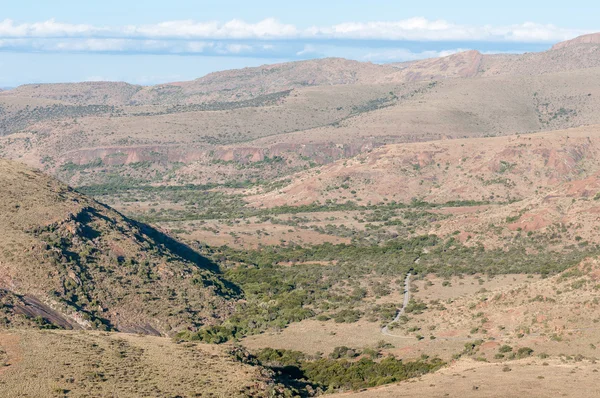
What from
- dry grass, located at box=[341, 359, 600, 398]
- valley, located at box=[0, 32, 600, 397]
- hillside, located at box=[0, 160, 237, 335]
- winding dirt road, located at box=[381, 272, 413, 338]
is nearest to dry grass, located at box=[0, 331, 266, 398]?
valley, located at box=[0, 32, 600, 397]

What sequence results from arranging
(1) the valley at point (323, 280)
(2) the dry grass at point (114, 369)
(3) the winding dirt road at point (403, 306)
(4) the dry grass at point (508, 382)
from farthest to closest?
(3) the winding dirt road at point (403, 306) → (1) the valley at point (323, 280) → (4) the dry grass at point (508, 382) → (2) the dry grass at point (114, 369)

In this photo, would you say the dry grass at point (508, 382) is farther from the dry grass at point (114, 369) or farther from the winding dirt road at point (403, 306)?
the winding dirt road at point (403, 306)

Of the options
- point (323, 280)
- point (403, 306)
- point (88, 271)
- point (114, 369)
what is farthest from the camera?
point (323, 280)

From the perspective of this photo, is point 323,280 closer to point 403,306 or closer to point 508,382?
point 403,306

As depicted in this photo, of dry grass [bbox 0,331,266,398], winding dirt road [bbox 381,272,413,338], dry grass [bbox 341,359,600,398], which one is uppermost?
dry grass [bbox 0,331,266,398]

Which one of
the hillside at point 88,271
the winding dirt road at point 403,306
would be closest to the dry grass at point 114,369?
the hillside at point 88,271

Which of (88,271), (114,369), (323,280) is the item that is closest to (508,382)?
(114,369)

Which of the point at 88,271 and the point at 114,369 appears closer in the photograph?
the point at 114,369

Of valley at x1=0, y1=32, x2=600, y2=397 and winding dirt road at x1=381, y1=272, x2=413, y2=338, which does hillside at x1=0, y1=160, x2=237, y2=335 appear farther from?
winding dirt road at x1=381, y1=272, x2=413, y2=338
